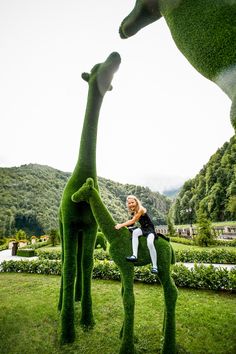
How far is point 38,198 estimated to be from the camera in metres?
59.4

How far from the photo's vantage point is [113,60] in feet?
16.9

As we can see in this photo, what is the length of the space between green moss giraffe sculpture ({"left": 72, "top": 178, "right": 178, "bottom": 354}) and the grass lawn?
27.7 inches

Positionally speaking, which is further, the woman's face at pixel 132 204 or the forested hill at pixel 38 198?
the forested hill at pixel 38 198

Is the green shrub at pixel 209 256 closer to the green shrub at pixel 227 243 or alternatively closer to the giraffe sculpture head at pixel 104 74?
the green shrub at pixel 227 243

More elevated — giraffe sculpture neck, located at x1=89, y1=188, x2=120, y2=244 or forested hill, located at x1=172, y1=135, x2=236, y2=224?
forested hill, located at x1=172, y1=135, x2=236, y2=224

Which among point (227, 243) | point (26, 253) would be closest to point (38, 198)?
point (26, 253)

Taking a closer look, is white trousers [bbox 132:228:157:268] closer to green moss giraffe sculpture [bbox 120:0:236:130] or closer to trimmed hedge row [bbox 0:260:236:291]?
green moss giraffe sculpture [bbox 120:0:236:130]

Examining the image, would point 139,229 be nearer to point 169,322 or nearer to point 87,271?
point 169,322

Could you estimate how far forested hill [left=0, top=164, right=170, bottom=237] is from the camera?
50969 mm

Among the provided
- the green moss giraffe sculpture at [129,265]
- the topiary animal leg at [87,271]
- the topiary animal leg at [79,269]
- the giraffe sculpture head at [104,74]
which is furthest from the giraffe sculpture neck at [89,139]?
the topiary animal leg at [79,269]

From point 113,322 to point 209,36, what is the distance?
19.7 feet

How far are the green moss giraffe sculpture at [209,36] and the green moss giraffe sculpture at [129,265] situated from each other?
2775 millimetres

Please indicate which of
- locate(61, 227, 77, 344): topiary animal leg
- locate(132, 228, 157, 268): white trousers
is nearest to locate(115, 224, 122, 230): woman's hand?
locate(132, 228, 157, 268): white trousers

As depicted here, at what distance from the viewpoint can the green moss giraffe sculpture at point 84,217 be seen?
15.4ft
